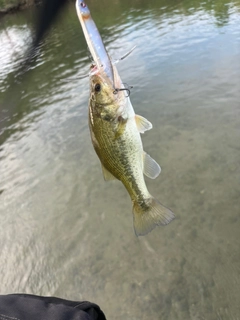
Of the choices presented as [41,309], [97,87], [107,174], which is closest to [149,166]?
[107,174]

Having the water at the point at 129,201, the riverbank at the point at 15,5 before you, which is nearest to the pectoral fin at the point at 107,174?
the water at the point at 129,201

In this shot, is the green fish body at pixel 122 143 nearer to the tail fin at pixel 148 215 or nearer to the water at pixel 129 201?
the tail fin at pixel 148 215

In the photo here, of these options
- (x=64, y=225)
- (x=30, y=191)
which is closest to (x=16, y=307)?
(x=64, y=225)

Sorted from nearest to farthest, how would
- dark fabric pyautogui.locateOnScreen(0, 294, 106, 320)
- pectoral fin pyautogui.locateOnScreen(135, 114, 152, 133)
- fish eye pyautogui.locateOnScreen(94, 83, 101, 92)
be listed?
dark fabric pyautogui.locateOnScreen(0, 294, 106, 320)
fish eye pyautogui.locateOnScreen(94, 83, 101, 92)
pectoral fin pyautogui.locateOnScreen(135, 114, 152, 133)

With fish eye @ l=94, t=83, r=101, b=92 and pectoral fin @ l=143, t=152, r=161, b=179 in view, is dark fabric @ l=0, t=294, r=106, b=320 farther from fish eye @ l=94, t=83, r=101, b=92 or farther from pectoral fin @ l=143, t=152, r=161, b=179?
fish eye @ l=94, t=83, r=101, b=92

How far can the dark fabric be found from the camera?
1.39 metres

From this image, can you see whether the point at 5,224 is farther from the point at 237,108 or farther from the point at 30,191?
the point at 237,108

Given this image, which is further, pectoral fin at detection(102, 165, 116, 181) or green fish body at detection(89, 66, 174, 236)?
pectoral fin at detection(102, 165, 116, 181)

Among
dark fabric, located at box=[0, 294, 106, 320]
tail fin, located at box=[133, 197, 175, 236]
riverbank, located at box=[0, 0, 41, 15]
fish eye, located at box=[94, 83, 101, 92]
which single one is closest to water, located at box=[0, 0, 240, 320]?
tail fin, located at box=[133, 197, 175, 236]

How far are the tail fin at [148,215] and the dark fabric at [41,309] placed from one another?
71 cm

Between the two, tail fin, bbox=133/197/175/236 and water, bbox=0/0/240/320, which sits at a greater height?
tail fin, bbox=133/197/175/236

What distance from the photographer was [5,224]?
18.3 feet

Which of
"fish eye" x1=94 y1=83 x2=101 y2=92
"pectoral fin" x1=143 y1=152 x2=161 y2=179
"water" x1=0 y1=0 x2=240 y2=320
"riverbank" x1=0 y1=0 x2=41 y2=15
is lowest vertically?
"riverbank" x1=0 y1=0 x2=41 y2=15

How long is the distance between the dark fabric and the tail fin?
2.33ft
